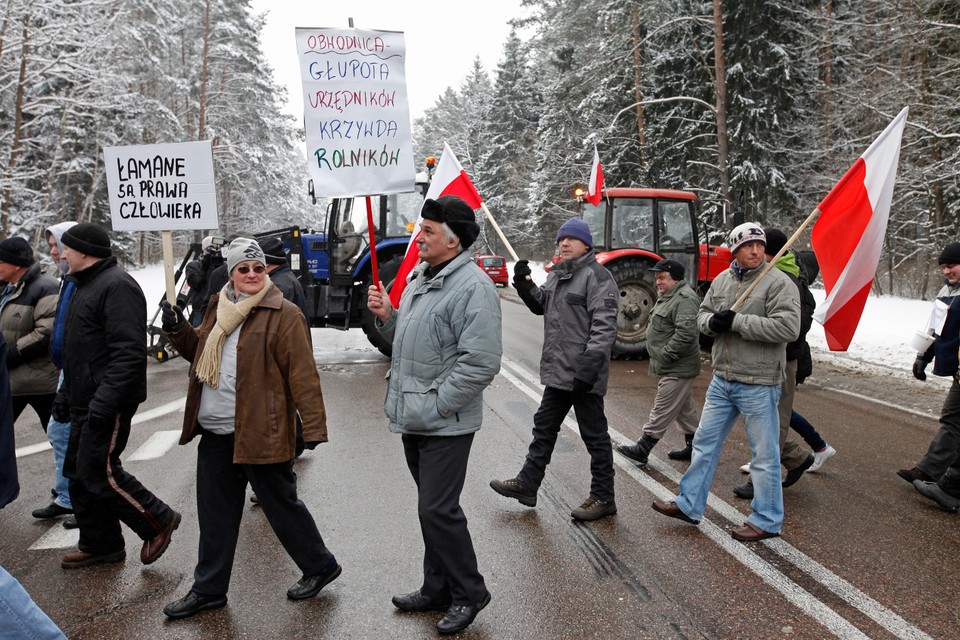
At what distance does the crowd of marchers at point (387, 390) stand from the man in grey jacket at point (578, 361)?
13mm

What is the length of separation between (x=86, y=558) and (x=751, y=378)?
13.3 ft

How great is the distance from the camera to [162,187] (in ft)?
15.9

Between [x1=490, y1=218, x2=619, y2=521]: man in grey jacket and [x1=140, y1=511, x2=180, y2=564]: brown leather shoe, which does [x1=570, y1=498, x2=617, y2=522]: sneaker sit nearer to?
[x1=490, y1=218, x2=619, y2=521]: man in grey jacket

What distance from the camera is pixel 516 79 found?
46.7m

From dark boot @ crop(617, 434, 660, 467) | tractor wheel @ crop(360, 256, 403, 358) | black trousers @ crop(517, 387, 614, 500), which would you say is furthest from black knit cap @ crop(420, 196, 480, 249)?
tractor wheel @ crop(360, 256, 403, 358)

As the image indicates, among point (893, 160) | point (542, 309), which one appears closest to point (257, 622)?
point (542, 309)

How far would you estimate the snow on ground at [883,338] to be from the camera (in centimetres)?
1030

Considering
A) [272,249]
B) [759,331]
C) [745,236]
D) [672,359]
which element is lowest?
[672,359]

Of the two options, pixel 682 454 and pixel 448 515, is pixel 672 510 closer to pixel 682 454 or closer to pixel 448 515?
pixel 682 454

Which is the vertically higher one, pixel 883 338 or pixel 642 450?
pixel 642 450

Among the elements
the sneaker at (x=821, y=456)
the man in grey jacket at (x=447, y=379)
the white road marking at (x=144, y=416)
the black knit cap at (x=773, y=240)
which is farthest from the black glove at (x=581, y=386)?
the white road marking at (x=144, y=416)

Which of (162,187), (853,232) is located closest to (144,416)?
(162,187)

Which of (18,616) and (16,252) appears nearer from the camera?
(18,616)

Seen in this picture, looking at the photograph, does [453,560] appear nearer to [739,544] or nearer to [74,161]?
[739,544]
